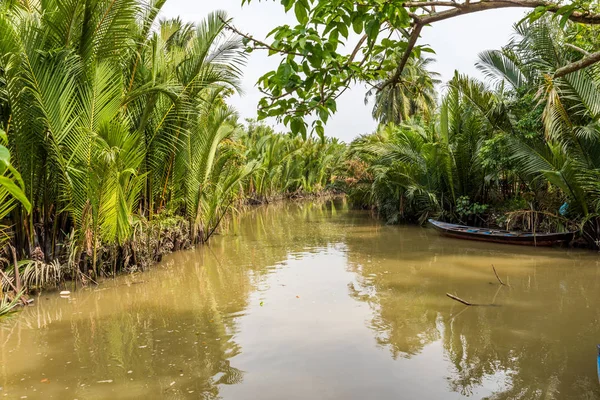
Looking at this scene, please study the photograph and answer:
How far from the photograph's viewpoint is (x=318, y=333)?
192 inches

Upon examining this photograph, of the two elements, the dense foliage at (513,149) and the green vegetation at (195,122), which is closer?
the green vegetation at (195,122)

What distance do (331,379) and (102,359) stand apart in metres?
2.13

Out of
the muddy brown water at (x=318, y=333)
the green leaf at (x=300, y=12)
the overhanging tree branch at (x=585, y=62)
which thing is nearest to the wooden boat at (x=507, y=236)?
the muddy brown water at (x=318, y=333)

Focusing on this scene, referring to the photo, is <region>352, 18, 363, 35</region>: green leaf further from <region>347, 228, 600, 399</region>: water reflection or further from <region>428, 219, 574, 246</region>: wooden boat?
<region>428, 219, 574, 246</region>: wooden boat

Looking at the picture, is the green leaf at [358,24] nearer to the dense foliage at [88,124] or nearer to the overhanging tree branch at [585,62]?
Result: the overhanging tree branch at [585,62]

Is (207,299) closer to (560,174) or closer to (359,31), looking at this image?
(359,31)

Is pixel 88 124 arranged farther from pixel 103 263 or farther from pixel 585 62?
pixel 585 62

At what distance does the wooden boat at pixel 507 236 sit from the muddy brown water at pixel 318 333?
2.99 feet

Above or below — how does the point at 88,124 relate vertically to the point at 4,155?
above

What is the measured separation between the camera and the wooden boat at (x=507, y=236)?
9.48 meters

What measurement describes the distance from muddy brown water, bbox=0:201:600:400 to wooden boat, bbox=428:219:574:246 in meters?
0.91

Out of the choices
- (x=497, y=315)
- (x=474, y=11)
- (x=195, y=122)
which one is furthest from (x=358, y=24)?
(x=195, y=122)

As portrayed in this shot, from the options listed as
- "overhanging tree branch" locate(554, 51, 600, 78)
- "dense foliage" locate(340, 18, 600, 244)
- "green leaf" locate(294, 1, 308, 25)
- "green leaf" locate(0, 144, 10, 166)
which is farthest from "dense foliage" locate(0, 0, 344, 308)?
"dense foliage" locate(340, 18, 600, 244)

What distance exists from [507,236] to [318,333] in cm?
674
